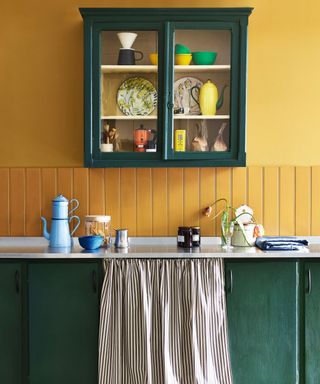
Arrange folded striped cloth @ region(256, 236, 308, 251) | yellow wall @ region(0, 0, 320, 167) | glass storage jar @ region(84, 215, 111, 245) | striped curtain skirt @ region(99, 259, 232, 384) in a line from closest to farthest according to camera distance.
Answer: striped curtain skirt @ region(99, 259, 232, 384) < folded striped cloth @ region(256, 236, 308, 251) < glass storage jar @ region(84, 215, 111, 245) < yellow wall @ region(0, 0, 320, 167)

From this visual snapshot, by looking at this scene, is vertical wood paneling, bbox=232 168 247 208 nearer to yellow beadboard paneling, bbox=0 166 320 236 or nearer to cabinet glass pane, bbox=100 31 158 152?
yellow beadboard paneling, bbox=0 166 320 236

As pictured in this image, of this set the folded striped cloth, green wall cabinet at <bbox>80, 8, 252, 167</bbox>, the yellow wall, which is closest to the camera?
the folded striped cloth

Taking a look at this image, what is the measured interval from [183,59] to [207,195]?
87cm

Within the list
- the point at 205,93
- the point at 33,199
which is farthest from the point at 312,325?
the point at 33,199

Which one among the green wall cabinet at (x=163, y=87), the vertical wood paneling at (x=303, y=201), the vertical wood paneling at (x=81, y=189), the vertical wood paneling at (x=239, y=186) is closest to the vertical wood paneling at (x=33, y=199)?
the vertical wood paneling at (x=81, y=189)

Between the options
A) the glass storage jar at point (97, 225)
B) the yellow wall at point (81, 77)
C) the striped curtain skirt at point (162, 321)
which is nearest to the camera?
the striped curtain skirt at point (162, 321)

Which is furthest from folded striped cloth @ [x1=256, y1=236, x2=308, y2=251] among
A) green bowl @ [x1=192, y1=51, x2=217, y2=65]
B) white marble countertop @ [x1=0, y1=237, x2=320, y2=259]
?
green bowl @ [x1=192, y1=51, x2=217, y2=65]

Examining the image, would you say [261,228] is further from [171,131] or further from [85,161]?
[85,161]

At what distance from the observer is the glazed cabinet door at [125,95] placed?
3.52 meters

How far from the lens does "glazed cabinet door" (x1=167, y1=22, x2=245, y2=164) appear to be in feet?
11.5

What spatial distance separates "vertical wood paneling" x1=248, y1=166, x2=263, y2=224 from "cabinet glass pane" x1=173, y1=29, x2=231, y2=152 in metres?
0.35

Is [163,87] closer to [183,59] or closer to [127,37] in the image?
[183,59]

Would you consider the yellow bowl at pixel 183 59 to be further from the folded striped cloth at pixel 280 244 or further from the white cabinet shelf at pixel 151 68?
the folded striped cloth at pixel 280 244

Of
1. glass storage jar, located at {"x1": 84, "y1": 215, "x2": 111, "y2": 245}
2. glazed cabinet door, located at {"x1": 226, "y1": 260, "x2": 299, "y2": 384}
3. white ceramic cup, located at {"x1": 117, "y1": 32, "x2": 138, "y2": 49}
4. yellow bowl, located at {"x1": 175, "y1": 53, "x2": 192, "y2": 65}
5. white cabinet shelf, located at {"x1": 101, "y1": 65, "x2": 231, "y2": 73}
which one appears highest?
white ceramic cup, located at {"x1": 117, "y1": 32, "x2": 138, "y2": 49}
